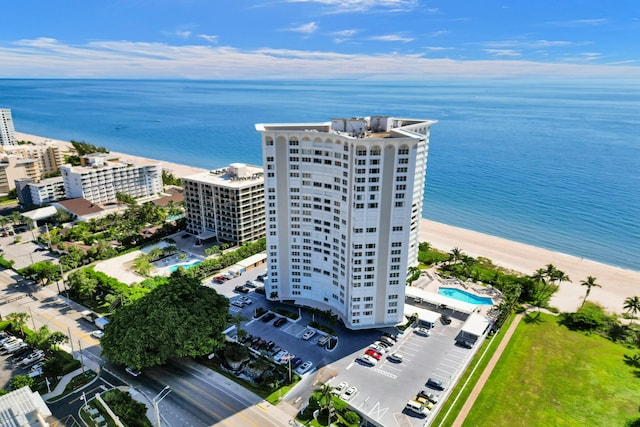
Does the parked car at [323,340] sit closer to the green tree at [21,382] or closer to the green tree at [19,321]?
the green tree at [21,382]

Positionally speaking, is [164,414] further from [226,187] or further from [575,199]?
[575,199]

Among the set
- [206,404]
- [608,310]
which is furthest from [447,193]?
[206,404]

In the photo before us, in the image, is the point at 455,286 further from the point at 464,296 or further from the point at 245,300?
the point at 245,300

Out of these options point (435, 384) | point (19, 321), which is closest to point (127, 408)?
point (19, 321)

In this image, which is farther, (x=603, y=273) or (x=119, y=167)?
(x=119, y=167)

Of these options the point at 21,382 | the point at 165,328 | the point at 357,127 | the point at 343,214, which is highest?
the point at 357,127

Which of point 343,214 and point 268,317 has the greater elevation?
point 343,214
